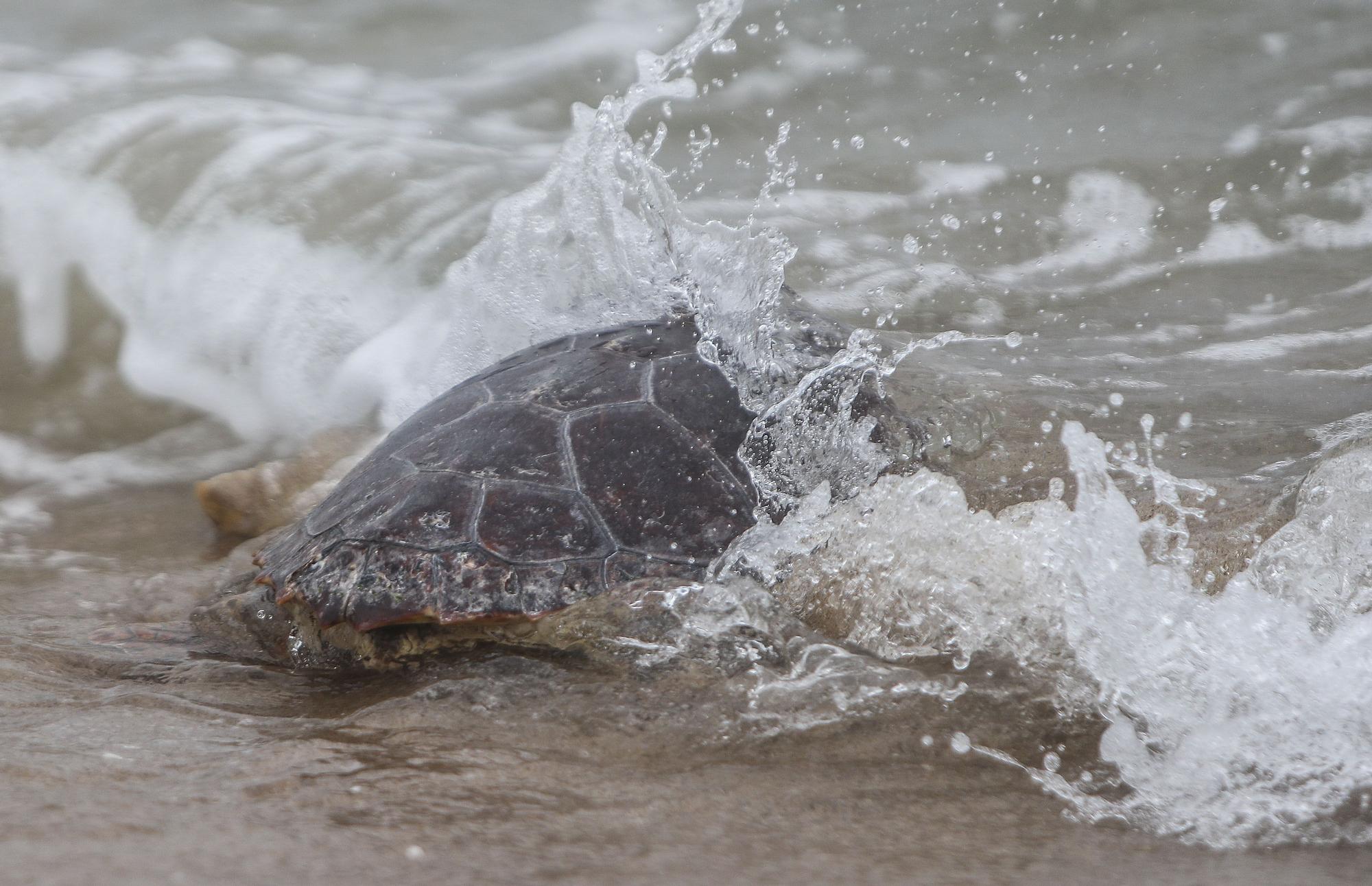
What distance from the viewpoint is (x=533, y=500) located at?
2.20 meters

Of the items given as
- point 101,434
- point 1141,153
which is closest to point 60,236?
point 101,434

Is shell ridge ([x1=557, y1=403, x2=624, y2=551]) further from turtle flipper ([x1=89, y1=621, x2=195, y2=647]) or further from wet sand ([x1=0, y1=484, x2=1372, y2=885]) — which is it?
turtle flipper ([x1=89, y1=621, x2=195, y2=647])

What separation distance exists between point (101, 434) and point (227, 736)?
2.65 m

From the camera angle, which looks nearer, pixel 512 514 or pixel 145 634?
pixel 512 514

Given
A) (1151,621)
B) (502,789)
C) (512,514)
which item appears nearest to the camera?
(502,789)

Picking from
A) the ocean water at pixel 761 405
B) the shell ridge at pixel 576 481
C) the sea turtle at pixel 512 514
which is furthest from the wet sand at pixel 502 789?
the shell ridge at pixel 576 481

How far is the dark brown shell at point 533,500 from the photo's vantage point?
2.10 meters

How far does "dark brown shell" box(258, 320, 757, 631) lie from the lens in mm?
2096

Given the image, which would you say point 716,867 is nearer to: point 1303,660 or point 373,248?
point 1303,660

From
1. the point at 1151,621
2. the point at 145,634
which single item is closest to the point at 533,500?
the point at 145,634

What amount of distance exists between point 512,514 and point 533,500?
0.18ft

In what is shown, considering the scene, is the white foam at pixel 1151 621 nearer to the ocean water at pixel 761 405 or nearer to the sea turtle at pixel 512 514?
the ocean water at pixel 761 405

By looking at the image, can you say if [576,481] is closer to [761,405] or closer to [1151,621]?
[761,405]

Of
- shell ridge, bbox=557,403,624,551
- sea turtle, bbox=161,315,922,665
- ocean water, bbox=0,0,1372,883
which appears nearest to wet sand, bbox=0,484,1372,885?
ocean water, bbox=0,0,1372,883
